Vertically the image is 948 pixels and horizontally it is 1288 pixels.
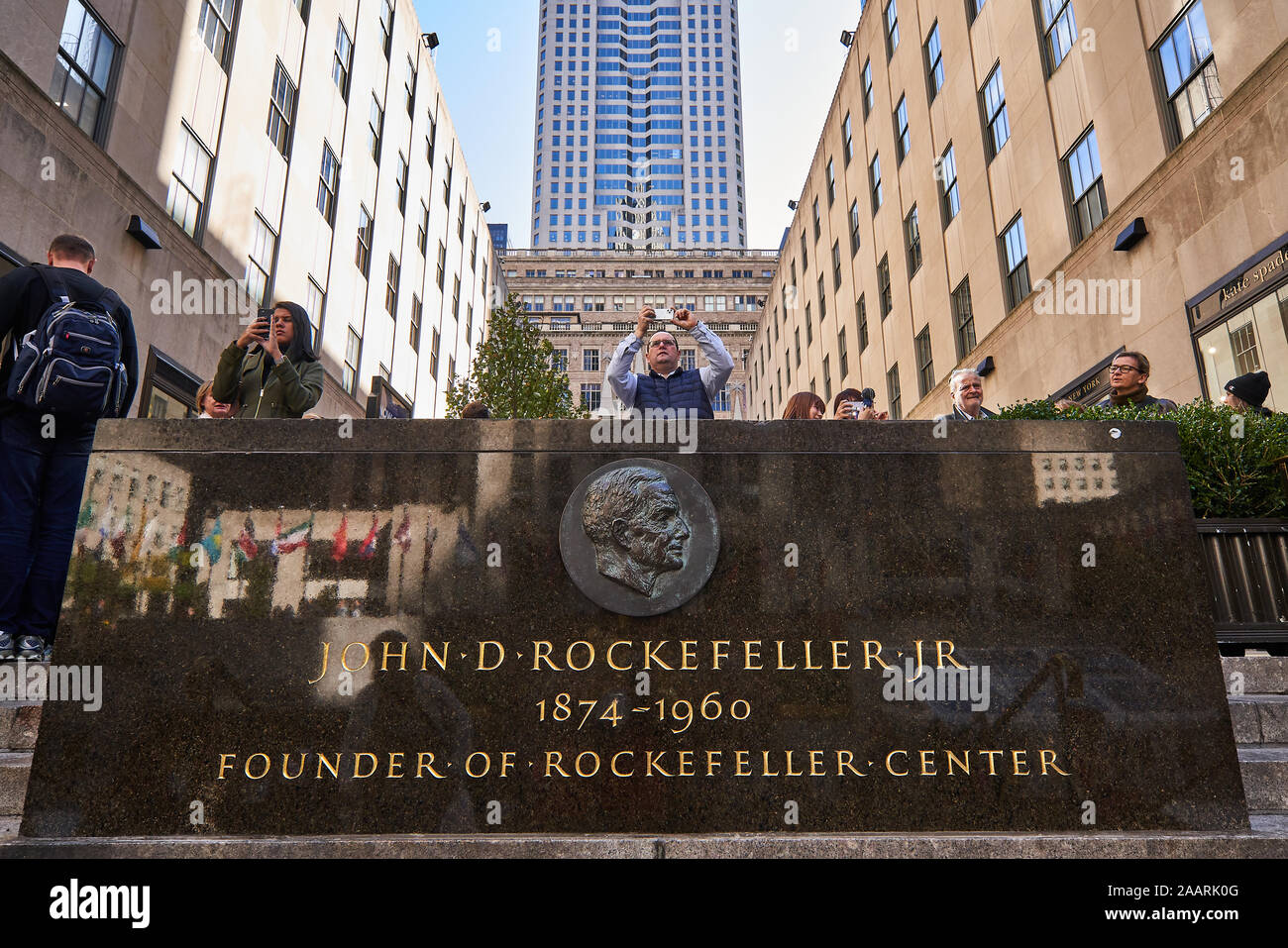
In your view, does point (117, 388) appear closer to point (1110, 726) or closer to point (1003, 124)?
point (1110, 726)

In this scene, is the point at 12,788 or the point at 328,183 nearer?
the point at 12,788

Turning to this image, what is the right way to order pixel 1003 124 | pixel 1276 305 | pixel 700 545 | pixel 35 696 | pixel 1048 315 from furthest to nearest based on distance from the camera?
pixel 1003 124 → pixel 1048 315 → pixel 1276 305 → pixel 35 696 → pixel 700 545

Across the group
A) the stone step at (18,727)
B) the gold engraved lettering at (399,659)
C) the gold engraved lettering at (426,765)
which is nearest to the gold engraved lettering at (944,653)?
the gold engraved lettering at (426,765)

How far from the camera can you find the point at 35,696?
4445 millimetres

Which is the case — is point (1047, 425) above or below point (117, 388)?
below

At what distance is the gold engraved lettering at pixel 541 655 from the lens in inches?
151

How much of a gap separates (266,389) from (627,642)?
3327mm

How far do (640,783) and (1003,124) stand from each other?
68.5ft

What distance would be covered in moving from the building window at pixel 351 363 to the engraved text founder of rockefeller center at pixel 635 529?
2101 cm

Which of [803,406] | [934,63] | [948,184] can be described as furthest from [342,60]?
[803,406]

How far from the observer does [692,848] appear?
11.0 ft

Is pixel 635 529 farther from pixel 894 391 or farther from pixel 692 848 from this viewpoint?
pixel 894 391

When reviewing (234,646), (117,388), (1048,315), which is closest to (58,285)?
(117,388)

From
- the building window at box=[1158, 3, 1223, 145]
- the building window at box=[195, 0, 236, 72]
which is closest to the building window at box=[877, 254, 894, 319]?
the building window at box=[1158, 3, 1223, 145]
